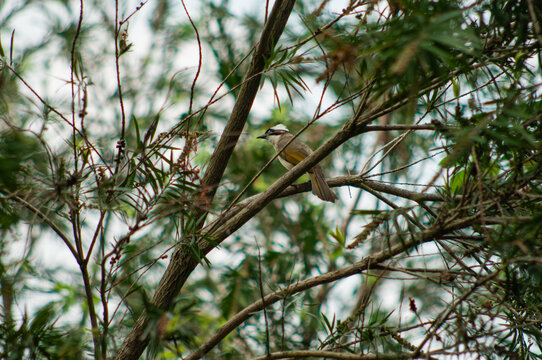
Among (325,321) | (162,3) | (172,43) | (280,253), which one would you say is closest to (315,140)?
(280,253)

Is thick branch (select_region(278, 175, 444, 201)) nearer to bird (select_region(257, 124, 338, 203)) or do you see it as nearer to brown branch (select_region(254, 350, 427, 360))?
bird (select_region(257, 124, 338, 203))

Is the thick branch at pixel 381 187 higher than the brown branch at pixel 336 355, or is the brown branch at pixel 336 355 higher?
the thick branch at pixel 381 187

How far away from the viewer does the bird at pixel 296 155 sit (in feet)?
11.8

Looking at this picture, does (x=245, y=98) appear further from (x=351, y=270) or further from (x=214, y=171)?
(x=351, y=270)

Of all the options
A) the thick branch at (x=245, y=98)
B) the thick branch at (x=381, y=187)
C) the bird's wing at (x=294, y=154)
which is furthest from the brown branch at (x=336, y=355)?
the bird's wing at (x=294, y=154)

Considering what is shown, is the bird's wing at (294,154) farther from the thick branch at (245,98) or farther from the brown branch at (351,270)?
the brown branch at (351,270)

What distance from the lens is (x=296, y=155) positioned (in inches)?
191

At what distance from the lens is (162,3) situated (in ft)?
24.6

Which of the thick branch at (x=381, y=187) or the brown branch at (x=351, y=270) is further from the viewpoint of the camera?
the thick branch at (x=381, y=187)

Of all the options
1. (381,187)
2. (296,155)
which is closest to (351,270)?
(381,187)

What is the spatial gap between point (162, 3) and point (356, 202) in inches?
185

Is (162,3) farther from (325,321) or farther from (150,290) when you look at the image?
(325,321)

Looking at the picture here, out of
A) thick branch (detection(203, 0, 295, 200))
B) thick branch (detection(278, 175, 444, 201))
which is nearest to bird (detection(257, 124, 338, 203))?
thick branch (detection(278, 175, 444, 201))

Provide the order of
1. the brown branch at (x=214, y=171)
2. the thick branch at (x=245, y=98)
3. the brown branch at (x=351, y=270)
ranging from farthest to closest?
the thick branch at (x=245, y=98)
the brown branch at (x=214, y=171)
the brown branch at (x=351, y=270)
